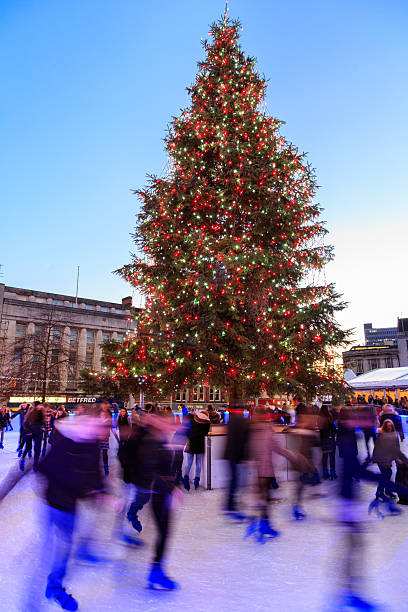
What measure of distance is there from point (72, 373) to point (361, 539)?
33744mm

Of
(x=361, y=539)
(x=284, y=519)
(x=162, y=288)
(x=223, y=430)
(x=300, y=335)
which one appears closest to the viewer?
(x=361, y=539)

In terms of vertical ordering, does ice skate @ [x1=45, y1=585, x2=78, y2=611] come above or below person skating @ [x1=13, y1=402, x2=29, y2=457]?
below

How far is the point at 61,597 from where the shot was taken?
372 centimetres

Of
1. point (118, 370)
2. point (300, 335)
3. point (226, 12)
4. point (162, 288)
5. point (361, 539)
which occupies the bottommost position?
point (361, 539)

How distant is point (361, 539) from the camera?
4125 mm

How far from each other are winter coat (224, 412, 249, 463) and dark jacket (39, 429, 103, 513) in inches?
106

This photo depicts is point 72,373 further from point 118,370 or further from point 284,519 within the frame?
point 284,519

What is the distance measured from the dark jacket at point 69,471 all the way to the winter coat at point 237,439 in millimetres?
2699

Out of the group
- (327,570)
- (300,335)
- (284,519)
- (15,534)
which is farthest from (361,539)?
(300,335)

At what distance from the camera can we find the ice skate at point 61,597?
3691mm

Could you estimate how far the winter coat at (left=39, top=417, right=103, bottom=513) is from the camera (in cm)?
405

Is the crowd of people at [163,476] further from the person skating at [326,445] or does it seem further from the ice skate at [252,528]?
the person skating at [326,445]

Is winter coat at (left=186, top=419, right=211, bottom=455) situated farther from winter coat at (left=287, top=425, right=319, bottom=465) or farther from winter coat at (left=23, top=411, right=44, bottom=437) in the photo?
winter coat at (left=23, top=411, right=44, bottom=437)

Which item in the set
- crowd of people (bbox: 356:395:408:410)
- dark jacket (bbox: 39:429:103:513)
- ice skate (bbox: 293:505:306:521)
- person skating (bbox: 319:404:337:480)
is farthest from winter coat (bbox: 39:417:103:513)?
crowd of people (bbox: 356:395:408:410)
